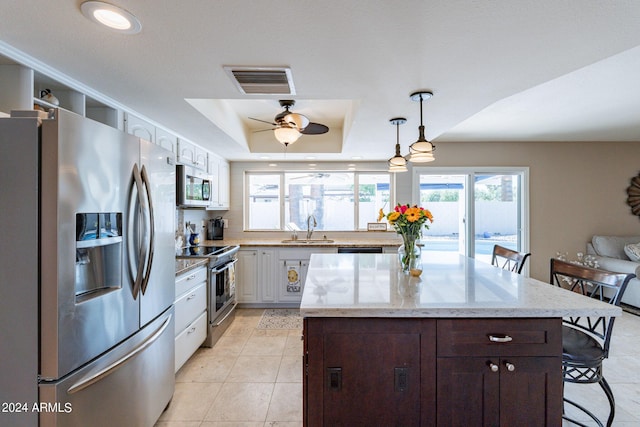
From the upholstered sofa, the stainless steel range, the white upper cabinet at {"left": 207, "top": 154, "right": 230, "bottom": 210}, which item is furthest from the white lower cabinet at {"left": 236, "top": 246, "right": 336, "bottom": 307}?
the upholstered sofa

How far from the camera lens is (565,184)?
4445 mm

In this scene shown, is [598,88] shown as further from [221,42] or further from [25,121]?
[25,121]

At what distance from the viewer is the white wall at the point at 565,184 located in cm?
442

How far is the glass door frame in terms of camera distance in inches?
174

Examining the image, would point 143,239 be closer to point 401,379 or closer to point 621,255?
A: point 401,379

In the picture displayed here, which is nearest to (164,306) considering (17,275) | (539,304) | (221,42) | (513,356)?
(17,275)

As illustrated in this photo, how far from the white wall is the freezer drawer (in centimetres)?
353

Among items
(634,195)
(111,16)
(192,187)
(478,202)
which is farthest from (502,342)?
(634,195)

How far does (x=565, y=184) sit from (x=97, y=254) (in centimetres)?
597

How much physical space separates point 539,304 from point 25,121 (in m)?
2.41

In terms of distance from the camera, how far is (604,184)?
4.45 metres

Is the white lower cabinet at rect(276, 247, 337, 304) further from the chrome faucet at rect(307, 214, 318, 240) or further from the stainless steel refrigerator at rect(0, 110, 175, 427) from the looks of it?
the stainless steel refrigerator at rect(0, 110, 175, 427)

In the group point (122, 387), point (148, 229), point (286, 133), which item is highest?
point (286, 133)

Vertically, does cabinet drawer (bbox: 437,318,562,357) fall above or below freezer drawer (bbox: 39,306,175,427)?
above
